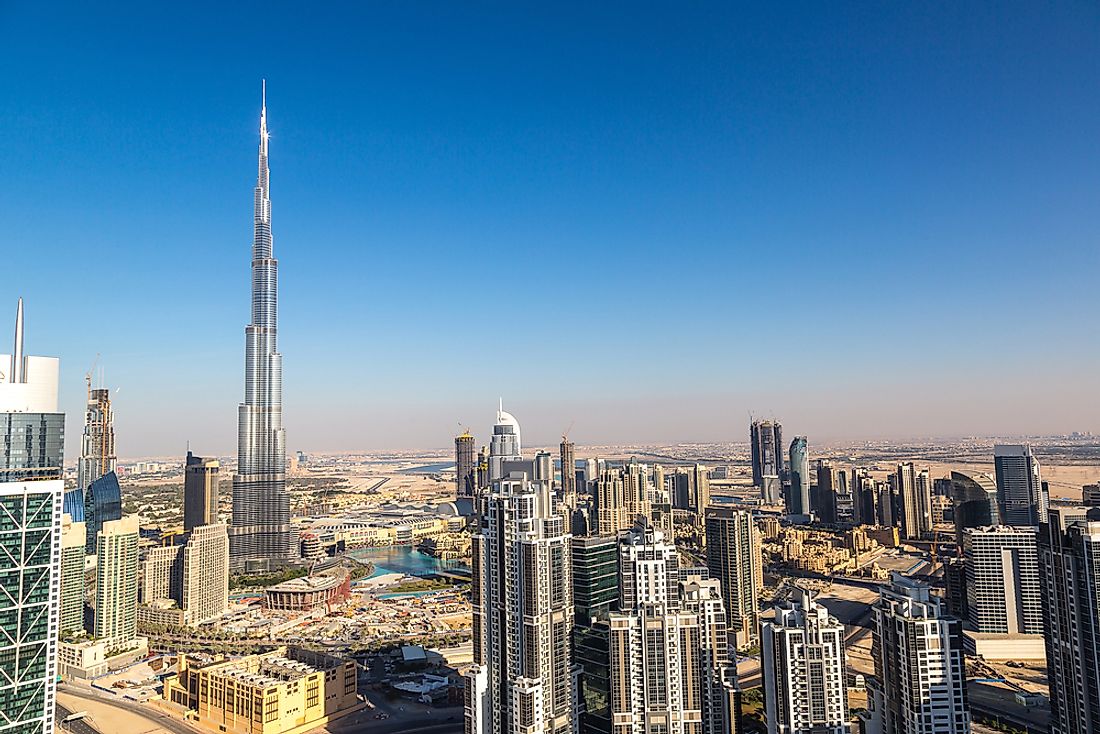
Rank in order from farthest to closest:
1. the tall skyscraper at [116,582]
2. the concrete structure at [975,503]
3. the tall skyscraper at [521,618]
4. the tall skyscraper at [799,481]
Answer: the tall skyscraper at [799,481], the concrete structure at [975,503], the tall skyscraper at [116,582], the tall skyscraper at [521,618]

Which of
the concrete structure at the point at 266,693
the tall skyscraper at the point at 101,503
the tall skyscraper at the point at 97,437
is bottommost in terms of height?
the concrete structure at the point at 266,693

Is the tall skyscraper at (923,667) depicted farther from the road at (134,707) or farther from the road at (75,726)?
the road at (75,726)

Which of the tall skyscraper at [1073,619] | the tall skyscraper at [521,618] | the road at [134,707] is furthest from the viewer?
the road at [134,707]

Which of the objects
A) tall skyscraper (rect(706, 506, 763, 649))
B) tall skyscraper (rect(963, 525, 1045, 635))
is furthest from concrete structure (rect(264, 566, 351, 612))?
tall skyscraper (rect(963, 525, 1045, 635))

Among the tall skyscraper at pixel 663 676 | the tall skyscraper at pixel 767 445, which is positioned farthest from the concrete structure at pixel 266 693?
Result: the tall skyscraper at pixel 767 445

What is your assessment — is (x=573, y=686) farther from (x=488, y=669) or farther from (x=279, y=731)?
(x=279, y=731)

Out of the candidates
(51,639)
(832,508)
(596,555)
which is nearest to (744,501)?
(832,508)

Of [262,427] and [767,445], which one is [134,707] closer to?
[262,427]
